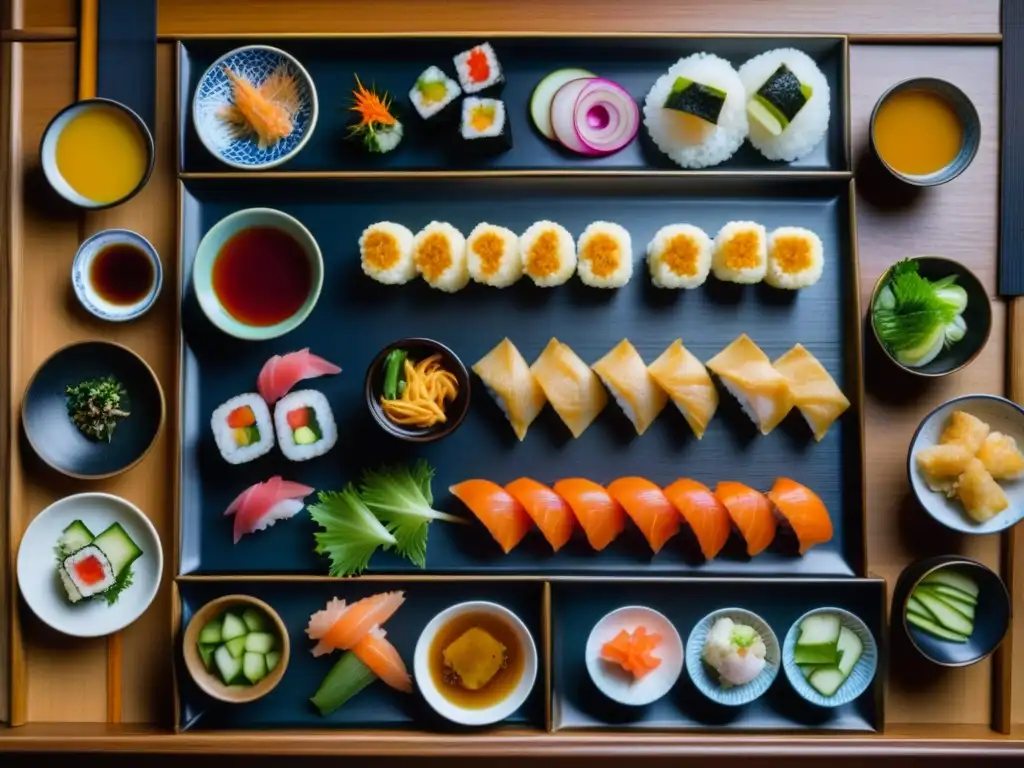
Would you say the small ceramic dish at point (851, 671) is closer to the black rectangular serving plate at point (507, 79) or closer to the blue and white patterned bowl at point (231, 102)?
the black rectangular serving plate at point (507, 79)

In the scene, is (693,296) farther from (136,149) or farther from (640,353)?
(136,149)

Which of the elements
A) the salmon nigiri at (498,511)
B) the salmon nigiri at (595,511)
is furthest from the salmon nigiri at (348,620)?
the salmon nigiri at (595,511)

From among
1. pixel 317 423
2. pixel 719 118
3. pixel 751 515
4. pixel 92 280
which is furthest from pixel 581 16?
pixel 92 280

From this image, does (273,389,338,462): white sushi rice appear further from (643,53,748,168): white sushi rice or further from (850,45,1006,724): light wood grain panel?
(850,45,1006,724): light wood grain panel

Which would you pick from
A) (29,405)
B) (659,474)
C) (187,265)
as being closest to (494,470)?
(659,474)

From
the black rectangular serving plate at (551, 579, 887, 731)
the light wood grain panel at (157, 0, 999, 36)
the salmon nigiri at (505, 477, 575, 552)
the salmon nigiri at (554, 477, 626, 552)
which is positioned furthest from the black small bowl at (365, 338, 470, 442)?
the light wood grain panel at (157, 0, 999, 36)

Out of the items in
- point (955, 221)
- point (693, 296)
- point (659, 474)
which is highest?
point (955, 221)

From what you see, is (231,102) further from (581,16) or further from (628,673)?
(628,673)
